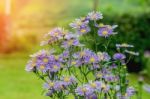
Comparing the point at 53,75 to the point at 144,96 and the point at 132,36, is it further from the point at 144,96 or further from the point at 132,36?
the point at 132,36

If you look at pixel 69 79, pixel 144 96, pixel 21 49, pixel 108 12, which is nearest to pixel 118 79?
pixel 69 79

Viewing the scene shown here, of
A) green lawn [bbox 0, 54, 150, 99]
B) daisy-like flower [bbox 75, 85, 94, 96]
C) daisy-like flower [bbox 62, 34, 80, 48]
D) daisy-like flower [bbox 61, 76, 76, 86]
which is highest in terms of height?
green lawn [bbox 0, 54, 150, 99]

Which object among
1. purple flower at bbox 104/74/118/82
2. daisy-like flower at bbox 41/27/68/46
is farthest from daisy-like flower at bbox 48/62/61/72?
purple flower at bbox 104/74/118/82

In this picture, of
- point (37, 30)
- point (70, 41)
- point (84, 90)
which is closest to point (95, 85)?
point (84, 90)

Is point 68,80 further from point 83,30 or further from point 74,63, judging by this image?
point 83,30

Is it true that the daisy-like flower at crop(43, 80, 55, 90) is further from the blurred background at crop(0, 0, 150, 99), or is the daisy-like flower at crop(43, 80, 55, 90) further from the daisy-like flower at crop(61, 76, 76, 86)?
the blurred background at crop(0, 0, 150, 99)

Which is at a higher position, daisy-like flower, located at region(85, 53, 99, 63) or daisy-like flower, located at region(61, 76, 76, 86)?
daisy-like flower, located at region(85, 53, 99, 63)

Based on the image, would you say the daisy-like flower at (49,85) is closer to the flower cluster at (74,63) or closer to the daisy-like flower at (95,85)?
the flower cluster at (74,63)
